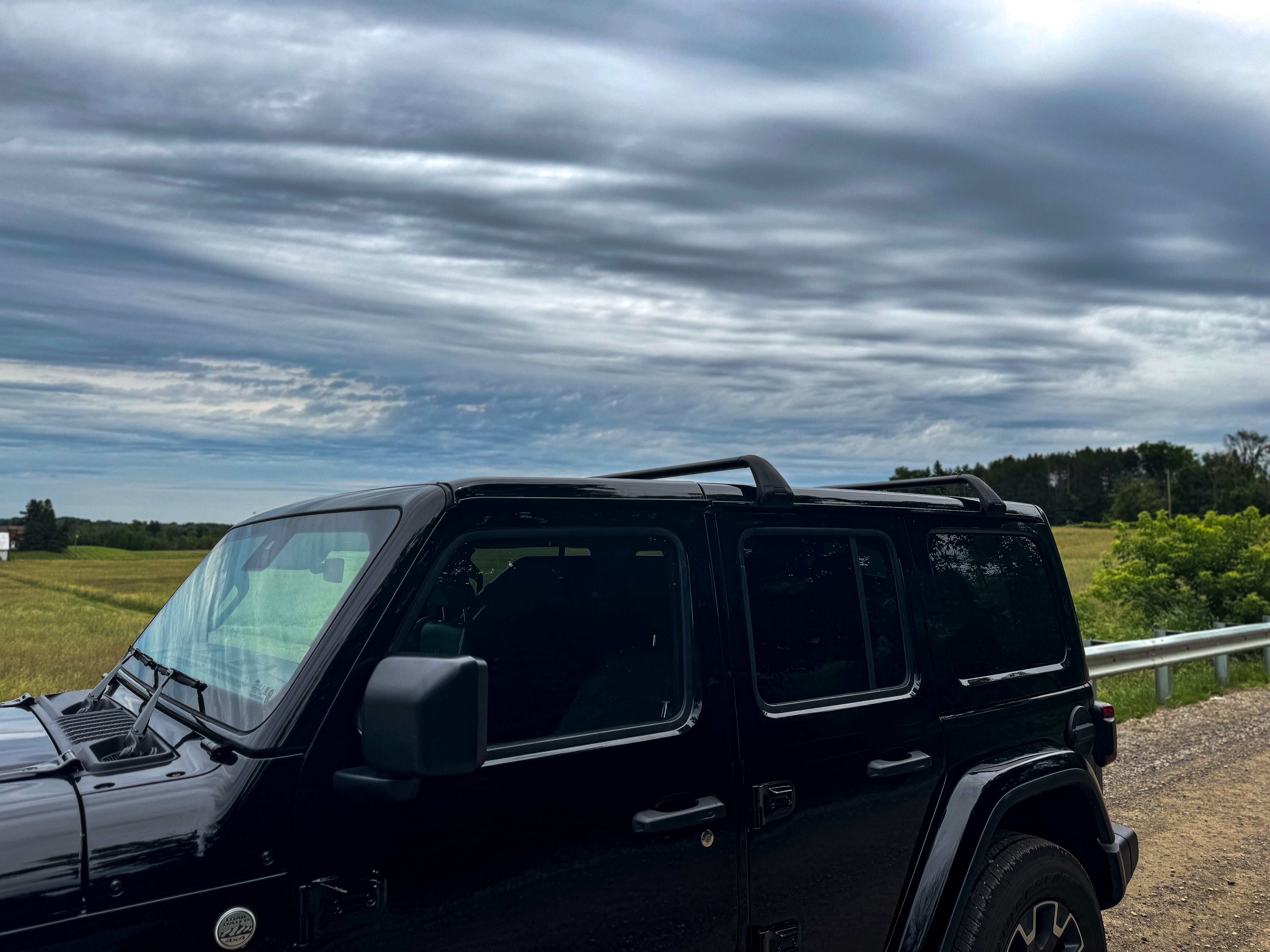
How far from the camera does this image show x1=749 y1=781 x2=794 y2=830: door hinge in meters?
2.78

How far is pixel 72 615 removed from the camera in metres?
28.2

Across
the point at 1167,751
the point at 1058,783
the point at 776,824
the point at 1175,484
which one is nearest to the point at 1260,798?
Result: the point at 1167,751

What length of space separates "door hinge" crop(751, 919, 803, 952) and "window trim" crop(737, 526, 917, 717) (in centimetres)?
59

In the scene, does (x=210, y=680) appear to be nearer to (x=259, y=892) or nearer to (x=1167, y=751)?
(x=259, y=892)

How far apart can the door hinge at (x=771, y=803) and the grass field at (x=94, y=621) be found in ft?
7.44

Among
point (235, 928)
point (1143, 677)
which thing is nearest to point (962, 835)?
point (235, 928)

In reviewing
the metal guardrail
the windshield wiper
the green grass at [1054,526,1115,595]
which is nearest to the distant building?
the green grass at [1054,526,1115,595]

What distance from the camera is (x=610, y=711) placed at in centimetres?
262

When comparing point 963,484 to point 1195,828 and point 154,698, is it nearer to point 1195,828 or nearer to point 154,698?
point 154,698

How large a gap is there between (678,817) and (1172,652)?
409 inches

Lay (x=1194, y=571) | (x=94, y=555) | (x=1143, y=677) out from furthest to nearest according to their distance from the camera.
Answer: (x=94, y=555), (x=1194, y=571), (x=1143, y=677)

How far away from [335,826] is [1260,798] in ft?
24.8

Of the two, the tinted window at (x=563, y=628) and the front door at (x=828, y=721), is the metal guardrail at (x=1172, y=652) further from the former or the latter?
the tinted window at (x=563, y=628)

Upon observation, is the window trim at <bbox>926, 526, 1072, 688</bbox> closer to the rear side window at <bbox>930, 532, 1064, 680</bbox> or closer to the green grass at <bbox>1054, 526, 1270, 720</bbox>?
the rear side window at <bbox>930, 532, 1064, 680</bbox>
